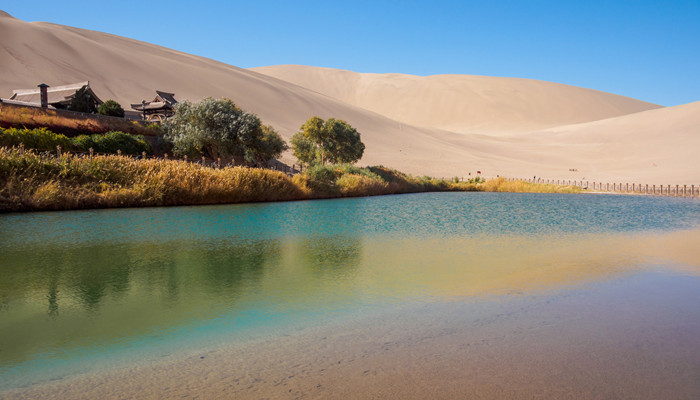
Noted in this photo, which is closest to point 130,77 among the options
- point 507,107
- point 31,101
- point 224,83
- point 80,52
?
point 80,52

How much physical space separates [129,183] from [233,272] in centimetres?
1353

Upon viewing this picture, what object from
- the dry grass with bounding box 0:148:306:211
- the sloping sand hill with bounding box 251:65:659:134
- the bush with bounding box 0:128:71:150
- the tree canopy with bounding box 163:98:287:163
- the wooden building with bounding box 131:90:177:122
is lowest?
the dry grass with bounding box 0:148:306:211

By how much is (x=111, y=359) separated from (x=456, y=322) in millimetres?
3075

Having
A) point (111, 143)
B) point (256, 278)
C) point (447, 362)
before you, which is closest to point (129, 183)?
point (111, 143)

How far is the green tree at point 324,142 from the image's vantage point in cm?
3928

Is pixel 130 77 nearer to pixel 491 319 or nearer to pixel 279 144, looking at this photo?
pixel 279 144

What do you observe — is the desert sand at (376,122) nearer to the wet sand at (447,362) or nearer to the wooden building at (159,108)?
the wooden building at (159,108)

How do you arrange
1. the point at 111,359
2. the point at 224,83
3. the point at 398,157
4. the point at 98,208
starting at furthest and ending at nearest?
1. the point at 224,83
2. the point at 398,157
3. the point at 98,208
4. the point at 111,359

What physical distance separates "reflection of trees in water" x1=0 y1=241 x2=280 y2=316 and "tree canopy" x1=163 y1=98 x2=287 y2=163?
2359 centimetres

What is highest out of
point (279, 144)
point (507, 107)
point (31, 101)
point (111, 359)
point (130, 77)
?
point (507, 107)

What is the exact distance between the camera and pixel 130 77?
204ft

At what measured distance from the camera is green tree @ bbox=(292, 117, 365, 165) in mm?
39281

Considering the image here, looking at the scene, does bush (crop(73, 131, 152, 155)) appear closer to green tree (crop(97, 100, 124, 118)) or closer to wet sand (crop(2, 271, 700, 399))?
green tree (crop(97, 100, 124, 118))

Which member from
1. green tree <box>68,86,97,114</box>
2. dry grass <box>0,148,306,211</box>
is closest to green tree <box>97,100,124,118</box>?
green tree <box>68,86,97,114</box>
